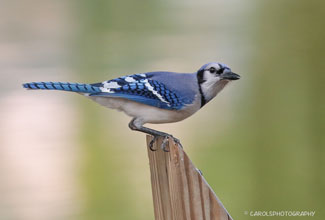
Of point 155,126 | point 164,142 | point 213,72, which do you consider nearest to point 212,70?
point 213,72

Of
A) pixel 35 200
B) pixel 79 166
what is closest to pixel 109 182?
Answer: pixel 79 166

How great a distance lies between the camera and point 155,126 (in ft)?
11.9

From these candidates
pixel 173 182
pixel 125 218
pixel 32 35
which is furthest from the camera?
pixel 32 35

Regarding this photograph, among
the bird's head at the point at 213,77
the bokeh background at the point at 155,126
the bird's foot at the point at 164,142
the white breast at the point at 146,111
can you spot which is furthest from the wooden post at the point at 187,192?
the bokeh background at the point at 155,126

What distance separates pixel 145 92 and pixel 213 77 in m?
0.25

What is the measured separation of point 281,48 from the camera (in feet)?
13.0

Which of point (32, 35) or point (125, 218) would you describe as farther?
point (32, 35)

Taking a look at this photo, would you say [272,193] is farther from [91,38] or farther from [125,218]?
[91,38]

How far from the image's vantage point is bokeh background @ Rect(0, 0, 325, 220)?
3676 millimetres

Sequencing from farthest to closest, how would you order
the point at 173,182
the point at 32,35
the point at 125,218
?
the point at 32,35 < the point at 125,218 < the point at 173,182

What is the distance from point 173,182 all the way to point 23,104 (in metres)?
2.28

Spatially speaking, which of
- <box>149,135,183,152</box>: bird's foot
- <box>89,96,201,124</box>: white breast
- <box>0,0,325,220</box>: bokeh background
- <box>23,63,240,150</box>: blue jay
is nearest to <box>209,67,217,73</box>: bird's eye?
<box>23,63,240,150</box>: blue jay

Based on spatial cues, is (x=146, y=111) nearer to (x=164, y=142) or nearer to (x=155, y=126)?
(x=164, y=142)

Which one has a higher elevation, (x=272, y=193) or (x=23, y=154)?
→ (x=23, y=154)
